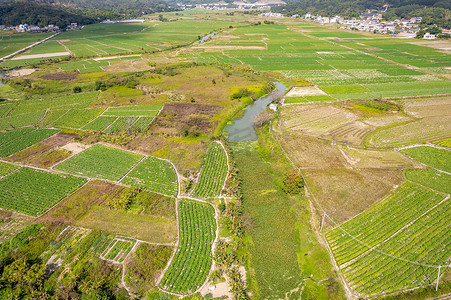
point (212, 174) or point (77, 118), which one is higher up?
point (77, 118)

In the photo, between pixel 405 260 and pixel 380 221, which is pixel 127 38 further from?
pixel 405 260

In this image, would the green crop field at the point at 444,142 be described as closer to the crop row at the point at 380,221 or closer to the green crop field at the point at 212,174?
the crop row at the point at 380,221

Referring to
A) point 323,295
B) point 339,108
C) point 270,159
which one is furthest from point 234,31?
point 323,295

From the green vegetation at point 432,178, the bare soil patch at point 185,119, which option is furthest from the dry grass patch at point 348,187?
the bare soil patch at point 185,119

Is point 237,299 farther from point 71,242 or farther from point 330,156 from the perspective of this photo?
point 330,156

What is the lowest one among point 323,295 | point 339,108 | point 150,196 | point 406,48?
point 323,295

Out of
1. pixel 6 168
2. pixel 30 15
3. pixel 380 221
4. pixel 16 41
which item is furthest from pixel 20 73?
pixel 30 15
